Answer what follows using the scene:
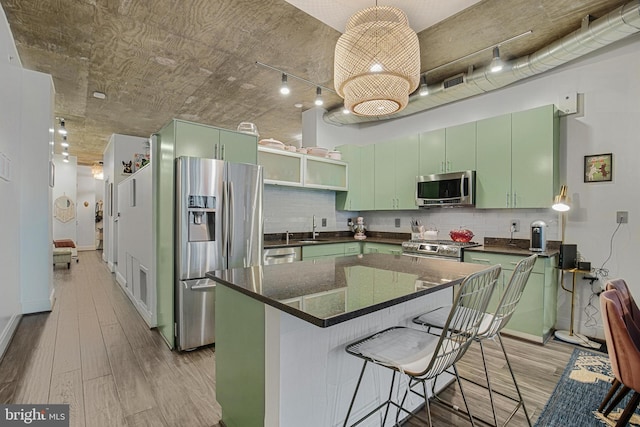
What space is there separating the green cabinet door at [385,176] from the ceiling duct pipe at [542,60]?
612 millimetres

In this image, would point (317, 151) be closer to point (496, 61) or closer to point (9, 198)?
point (496, 61)

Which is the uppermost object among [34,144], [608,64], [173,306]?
[608,64]

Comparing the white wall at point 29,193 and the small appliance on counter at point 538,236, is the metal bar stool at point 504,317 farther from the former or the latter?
the white wall at point 29,193

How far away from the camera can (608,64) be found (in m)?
3.09

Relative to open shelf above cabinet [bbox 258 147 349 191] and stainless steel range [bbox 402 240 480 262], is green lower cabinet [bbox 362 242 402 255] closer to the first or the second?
stainless steel range [bbox 402 240 480 262]

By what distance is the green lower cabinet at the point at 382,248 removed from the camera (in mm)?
4285

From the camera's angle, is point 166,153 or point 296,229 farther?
point 296,229

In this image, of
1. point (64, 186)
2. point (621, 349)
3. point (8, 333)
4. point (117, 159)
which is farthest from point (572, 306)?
point (64, 186)

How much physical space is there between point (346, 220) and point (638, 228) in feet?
11.8

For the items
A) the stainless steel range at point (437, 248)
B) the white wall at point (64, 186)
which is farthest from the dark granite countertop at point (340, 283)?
the white wall at point (64, 186)

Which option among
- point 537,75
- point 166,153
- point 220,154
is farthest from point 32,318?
point 537,75

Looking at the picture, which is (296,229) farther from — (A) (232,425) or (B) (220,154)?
(A) (232,425)

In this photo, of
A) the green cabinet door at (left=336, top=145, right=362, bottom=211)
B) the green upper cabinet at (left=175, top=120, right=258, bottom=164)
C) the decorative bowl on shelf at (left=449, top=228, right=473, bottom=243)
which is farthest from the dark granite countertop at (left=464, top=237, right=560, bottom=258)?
the green upper cabinet at (left=175, top=120, right=258, bottom=164)

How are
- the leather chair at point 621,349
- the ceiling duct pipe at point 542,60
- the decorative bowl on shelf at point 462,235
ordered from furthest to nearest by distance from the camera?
the decorative bowl on shelf at point 462,235, the ceiling duct pipe at point 542,60, the leather chair at point 621,349
